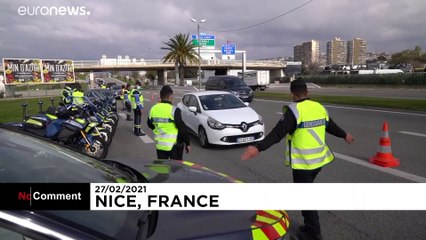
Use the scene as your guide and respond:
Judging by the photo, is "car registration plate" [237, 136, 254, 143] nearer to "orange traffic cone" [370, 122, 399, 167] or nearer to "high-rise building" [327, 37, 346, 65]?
"orange traffic cone" [370, 122, 399, 167]

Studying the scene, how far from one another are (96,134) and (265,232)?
630 cm

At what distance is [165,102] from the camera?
5.00m

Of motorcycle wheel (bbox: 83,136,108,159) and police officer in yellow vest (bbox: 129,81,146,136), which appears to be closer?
motorcycle wheel (bbox: 83,136,108,159)

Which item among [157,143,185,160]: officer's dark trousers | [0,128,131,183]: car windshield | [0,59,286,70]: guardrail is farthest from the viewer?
[0,59,286,70]: guardrail

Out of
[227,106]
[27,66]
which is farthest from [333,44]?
[227,106]

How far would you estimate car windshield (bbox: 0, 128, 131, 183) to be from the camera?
194cm

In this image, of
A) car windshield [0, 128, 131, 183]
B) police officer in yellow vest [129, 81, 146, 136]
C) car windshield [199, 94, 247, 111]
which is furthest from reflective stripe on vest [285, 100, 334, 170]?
police officer in yellow vest [129, 81, 146, 136]

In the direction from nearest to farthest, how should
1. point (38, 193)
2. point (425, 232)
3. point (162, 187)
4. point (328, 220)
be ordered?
point (38, 193)
point (162, 187)
point (425, 232)
point (328, 220)

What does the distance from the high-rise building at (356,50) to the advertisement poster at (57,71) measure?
11174cm

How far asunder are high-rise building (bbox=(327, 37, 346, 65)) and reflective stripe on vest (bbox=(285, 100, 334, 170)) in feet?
431

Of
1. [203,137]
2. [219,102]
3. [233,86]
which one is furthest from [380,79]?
[203,137]

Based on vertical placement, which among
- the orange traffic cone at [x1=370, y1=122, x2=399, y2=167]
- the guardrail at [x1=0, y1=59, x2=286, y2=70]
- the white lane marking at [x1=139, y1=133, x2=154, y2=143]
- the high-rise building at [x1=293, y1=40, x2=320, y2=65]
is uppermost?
the high-rise building at [x1=293, y1=40, x2=320, y2=65]

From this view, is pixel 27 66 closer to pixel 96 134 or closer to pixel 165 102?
pixel 96 134
